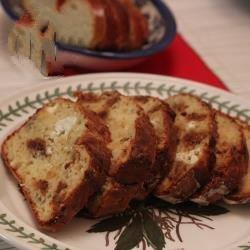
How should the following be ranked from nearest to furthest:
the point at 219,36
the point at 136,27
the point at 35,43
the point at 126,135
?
the point at 35,43 → the point at 126,135 → the point at 136,27 → the point at 219,36

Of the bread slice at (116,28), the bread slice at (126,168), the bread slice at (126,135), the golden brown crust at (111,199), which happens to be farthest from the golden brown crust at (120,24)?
the golden brown crust at (111,199)

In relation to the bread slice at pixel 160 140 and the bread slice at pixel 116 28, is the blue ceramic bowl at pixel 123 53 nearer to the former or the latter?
the bread slice at pixel 116 28

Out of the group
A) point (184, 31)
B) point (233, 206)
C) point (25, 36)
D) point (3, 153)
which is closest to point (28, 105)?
point (3, 153)

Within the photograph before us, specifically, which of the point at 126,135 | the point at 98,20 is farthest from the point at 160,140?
the point at 98,20

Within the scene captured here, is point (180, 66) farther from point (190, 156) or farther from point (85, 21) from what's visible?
point (190, 156)

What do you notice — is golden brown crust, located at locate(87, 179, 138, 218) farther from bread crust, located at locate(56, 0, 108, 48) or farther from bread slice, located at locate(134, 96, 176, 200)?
bread crust, located at locate(56, 0, 108, 48)

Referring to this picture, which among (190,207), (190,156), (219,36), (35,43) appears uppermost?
(35,43)

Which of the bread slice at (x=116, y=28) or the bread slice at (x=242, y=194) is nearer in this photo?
the bread slice at (x=242, y=194)
